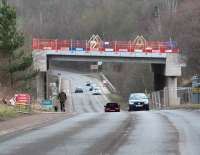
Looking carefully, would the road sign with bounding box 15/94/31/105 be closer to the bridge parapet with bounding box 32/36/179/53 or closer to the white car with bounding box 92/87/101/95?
the bridge parapet with bounding box 32/36/179/53

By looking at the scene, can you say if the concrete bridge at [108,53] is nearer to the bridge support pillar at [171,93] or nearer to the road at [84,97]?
the bridge support pillar at [171,93]

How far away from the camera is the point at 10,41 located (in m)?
55.4

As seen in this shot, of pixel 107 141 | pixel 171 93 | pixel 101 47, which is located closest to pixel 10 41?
pixel 101 47

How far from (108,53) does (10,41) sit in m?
26.1

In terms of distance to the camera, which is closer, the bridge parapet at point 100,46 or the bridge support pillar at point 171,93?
the bridge support pillar at point 171,93

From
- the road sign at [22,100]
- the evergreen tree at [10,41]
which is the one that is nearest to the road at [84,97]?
the evergreen tree at [10,41]

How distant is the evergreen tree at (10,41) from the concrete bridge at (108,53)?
20.5 metres

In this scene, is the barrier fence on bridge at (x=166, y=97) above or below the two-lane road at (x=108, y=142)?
above

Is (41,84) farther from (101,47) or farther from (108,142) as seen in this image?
(108,142)

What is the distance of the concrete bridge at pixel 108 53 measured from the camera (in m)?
79.2

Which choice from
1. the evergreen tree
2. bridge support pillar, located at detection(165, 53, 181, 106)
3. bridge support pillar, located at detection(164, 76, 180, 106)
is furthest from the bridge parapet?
the evergreen tree

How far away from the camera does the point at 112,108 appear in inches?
2406

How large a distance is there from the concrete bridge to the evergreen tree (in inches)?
807

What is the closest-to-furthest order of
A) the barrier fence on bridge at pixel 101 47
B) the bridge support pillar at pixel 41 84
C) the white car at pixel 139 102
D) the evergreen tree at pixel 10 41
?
the evergreen tree at pixel 10 41 → the white car at pixel 139 102 → the barrier fence on bridge at pixel 101 47 → the bridge support pillar at pixel 41 84
